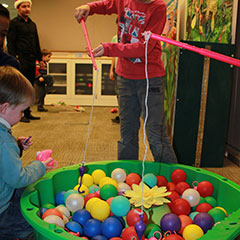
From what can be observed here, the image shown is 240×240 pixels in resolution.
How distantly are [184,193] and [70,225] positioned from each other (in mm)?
430

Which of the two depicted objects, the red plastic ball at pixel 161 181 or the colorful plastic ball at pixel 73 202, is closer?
the colorful plastic ball at pixel 73 202

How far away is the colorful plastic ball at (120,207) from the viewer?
94cm

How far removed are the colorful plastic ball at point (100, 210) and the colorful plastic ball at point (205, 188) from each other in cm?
38

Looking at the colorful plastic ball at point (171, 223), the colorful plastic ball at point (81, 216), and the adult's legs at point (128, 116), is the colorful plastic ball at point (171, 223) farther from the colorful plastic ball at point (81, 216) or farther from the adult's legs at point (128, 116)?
the adult's legs at point (128, 116)

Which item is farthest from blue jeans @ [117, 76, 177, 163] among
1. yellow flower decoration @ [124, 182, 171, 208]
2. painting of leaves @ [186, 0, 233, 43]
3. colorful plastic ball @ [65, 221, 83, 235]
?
painting of leaves @ [186, 0, 233, 43]

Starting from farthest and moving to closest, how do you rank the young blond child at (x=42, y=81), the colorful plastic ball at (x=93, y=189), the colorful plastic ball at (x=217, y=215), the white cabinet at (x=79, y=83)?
the white cabinet at (x=79, y=83) → the young blond child at (x=42, y=81) → the colorful plastic ball at (x=93, y=189) → the colorful plastic ball at (x=217, y=215)

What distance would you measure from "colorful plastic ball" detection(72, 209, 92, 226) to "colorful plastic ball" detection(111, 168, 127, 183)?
0.25 meters

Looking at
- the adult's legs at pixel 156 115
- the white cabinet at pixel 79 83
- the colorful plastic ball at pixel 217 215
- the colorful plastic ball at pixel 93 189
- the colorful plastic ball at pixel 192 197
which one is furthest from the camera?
the white cabinet at pixel 79 83

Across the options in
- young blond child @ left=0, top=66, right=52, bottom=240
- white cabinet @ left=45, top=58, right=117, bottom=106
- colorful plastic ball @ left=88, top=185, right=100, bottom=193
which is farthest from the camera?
white cabinet @ left=45, top=58, right=117, bottom=106

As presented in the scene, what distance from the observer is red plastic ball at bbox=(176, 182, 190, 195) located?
1130mm

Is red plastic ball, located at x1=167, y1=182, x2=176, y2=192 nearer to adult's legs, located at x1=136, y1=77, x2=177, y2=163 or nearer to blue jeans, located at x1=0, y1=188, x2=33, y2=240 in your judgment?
adult's legs, located at x1=136, y1=77, x2=177, y2=163

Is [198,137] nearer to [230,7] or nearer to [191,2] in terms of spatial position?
[230,7]

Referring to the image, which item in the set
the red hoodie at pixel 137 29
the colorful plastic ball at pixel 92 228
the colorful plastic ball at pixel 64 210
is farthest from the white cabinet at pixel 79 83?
the colorful plastic ball at pixel 92 228

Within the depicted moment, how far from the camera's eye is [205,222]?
87cm
